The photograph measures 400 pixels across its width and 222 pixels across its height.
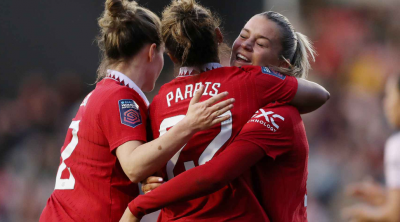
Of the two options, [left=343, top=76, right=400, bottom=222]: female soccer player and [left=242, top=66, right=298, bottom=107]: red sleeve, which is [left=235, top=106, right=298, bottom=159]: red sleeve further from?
[left=343, top=76, right=400, bottom=222]: female soccer player

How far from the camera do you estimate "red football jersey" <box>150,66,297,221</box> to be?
1.90 metres

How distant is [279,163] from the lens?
2000mm

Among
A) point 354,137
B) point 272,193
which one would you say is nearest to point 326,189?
point 354,137

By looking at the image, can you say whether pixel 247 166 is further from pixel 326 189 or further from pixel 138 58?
pixel 326 189

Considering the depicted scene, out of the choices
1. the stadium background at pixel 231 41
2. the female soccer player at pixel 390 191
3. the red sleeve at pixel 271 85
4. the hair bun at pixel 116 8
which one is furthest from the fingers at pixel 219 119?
the stadium background at pixel 231 41

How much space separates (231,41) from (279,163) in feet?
13.2

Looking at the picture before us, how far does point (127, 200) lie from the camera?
2.18 m

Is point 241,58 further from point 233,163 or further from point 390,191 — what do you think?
point 390,191

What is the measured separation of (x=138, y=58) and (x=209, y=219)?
0.96 m

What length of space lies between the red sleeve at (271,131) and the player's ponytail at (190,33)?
1.23 feet

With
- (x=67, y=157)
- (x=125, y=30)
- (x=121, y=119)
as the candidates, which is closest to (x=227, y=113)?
(x=121, y=119)

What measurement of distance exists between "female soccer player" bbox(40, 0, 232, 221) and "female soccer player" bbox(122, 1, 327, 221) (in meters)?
0.13

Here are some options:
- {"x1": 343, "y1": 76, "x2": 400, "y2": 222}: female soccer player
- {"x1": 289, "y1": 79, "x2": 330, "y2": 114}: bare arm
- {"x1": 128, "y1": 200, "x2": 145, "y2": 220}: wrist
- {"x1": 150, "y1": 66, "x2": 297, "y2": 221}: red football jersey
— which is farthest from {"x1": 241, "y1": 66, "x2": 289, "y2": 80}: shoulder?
{"x1": 343, "y1": 76, "x2": 400, "y2": 222}: female soccer player

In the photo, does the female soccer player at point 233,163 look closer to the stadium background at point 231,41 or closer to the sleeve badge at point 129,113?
the sleeve badge at point 129,113
